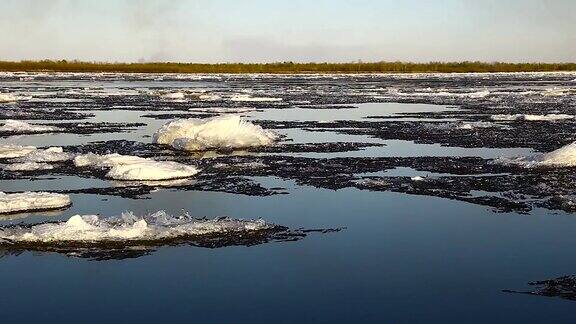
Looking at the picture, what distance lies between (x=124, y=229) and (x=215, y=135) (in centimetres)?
841

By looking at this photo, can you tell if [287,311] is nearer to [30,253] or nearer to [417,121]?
[30,253]

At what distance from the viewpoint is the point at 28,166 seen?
12.8 metres

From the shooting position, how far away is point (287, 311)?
573cm

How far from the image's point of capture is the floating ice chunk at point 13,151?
1421 cm

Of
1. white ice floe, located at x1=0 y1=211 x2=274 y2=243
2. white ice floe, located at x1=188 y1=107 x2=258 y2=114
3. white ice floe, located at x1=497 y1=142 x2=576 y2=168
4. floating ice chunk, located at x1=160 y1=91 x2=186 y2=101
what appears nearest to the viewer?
white ice floe, located at x1=0 y1=211 x2=274 y2=243

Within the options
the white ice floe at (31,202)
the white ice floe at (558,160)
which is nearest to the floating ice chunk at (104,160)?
the white ice floe at (31,202)

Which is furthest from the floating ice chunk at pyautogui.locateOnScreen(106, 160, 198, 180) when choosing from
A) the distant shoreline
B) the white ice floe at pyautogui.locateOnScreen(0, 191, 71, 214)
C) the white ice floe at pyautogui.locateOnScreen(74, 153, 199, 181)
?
the distant shoreline

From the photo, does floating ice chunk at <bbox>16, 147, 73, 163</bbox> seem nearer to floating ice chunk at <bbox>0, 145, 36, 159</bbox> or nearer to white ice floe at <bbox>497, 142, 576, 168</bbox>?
floating ice chunk at <bbox>0, 145, 36, 159</bbox>

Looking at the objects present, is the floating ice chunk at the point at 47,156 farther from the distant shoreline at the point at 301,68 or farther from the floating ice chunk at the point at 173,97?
the distant shoreline at the point at 301,68

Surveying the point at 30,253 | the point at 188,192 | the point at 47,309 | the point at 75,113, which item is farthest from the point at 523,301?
the point at 75,113

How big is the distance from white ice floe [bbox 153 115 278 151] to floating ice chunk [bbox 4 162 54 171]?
356cm

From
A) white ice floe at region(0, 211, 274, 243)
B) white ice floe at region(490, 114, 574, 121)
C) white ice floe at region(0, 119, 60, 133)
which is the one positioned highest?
white ice floe at region(490, 114, 574, 121)

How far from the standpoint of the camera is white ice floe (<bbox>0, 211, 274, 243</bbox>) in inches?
306

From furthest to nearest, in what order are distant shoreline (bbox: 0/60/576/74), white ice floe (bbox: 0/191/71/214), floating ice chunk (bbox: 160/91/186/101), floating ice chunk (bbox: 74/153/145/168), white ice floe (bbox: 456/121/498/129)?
distant shoreline (bbox: 0/60/576/74) < floating ice chunk (bbox: 160/91/186/101) < white ice floe (bbox: 456/121/498/129) < floating ice chunk (bbox: 74/153/145/168) < white ice floe (bbox: 0/191/71/214)
